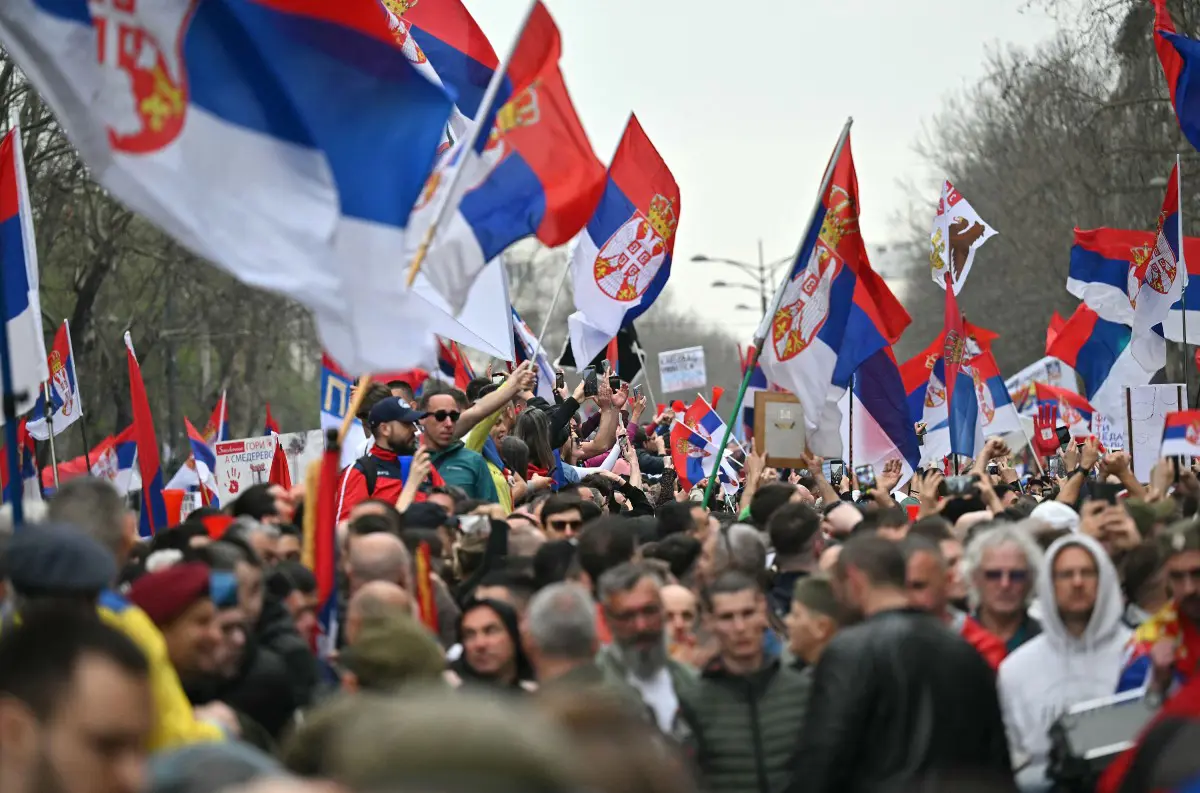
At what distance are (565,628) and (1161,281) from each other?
1129cm

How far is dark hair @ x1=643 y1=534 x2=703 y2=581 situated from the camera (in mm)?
8297

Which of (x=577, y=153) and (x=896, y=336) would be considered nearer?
(x=577, y=153)

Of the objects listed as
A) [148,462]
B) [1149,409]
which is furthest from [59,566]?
[1149,409]

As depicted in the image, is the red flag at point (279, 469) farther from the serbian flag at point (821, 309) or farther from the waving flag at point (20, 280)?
the waving flag at point (20, 280)

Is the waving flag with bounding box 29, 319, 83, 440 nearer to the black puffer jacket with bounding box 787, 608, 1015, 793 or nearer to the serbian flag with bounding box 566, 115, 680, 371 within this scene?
the serbian flag with bounding box 566, 115, 680, 371

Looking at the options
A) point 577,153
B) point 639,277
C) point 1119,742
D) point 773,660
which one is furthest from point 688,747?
point 639,277

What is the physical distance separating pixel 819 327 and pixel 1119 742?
21.3 ft

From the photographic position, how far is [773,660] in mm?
6191

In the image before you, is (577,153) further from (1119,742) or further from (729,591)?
(1119,742)

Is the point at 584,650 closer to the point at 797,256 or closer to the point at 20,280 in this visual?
the point at 20,280

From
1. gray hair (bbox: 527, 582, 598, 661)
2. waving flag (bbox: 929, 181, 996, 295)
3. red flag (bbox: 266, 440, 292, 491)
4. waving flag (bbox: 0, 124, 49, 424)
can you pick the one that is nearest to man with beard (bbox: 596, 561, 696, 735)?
gray hair (bbox: 527, 582, 598, 661)

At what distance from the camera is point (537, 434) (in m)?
12.6

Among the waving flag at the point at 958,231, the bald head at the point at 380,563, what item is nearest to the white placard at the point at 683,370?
the waving flag at the point at 958,231

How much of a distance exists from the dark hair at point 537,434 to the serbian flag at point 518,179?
3.60 metres
